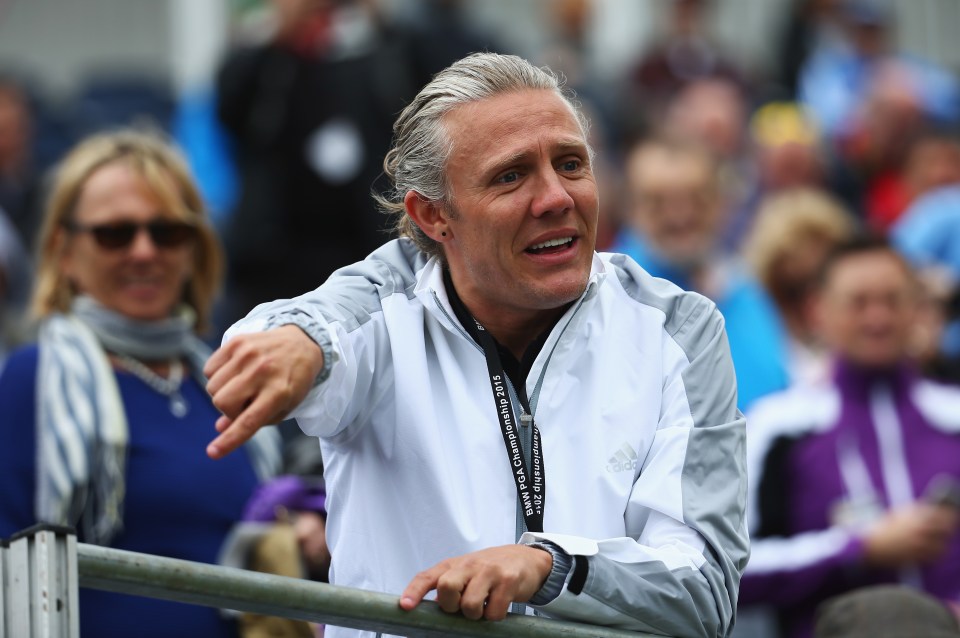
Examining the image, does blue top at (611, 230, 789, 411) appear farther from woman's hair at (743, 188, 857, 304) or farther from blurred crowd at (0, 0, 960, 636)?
woman's hair at (743, 188, 857, 304)

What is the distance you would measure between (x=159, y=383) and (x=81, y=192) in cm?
63

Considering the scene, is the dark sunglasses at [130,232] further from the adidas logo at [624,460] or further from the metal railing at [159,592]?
the metal railing at [159,592]

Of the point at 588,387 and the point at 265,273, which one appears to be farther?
the point at 265,273

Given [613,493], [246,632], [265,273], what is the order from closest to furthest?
[613,493], [246,632], [265,273]

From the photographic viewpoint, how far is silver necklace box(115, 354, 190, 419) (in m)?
4.67

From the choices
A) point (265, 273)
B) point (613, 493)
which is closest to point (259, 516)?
point (613, 493)

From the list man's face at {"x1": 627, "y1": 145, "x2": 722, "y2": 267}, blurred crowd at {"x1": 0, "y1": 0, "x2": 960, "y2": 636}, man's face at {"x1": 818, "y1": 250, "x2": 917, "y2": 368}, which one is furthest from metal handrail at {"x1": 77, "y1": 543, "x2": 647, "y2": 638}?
man's face at {"x1": 627, "y1": 145, "x2": 722, "y2": 267}

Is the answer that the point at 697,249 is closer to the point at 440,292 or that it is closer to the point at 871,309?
the point at 871,309

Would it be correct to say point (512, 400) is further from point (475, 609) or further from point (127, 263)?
point (127, 263)

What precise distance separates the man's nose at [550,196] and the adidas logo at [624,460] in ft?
1.61

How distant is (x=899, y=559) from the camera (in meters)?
5.28

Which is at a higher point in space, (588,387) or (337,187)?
(337,187)

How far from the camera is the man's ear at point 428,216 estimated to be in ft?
11.7

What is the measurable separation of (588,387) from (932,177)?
6096 millimetres
